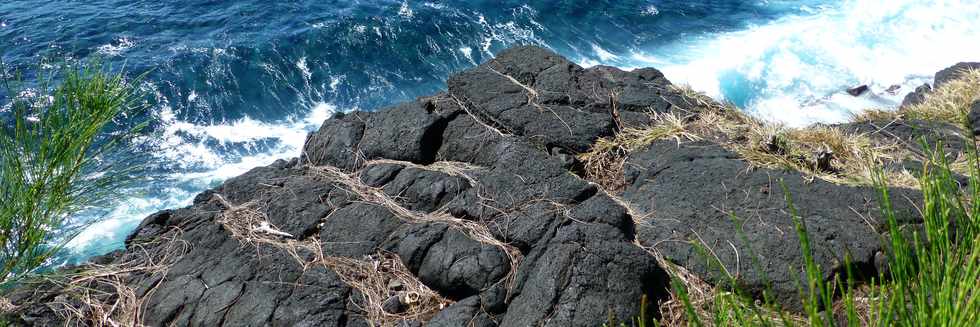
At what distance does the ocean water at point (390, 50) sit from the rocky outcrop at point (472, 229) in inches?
232

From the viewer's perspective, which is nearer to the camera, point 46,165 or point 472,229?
point 46,165

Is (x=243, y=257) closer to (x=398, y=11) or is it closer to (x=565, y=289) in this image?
(x=565, y=289)

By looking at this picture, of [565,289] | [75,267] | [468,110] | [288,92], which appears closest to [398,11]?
[288,92]

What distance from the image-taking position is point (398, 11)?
16.0 m

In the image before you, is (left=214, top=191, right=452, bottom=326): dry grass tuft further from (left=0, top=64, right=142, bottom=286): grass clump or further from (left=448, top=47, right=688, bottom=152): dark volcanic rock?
(left=448, top=47, right=688, bottom=152): dark volcanic rock

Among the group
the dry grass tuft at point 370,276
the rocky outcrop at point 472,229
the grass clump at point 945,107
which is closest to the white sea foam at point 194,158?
the rocky outcrop at point 472,229

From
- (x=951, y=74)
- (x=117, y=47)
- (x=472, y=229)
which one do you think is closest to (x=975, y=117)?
(x=951, y=74)

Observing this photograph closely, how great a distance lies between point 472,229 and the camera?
4.63 m

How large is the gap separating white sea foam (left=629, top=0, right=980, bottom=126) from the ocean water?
0.05 m

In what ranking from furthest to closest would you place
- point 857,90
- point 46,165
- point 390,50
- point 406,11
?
point 406,11 → point 390,50 → point 857,90 → point 46,165

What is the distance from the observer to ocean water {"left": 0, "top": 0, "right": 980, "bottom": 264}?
12336mm

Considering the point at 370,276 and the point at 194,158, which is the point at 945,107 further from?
the point at 194,158

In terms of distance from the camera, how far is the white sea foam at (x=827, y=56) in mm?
13602

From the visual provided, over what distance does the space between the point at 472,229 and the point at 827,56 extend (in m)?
13.1
